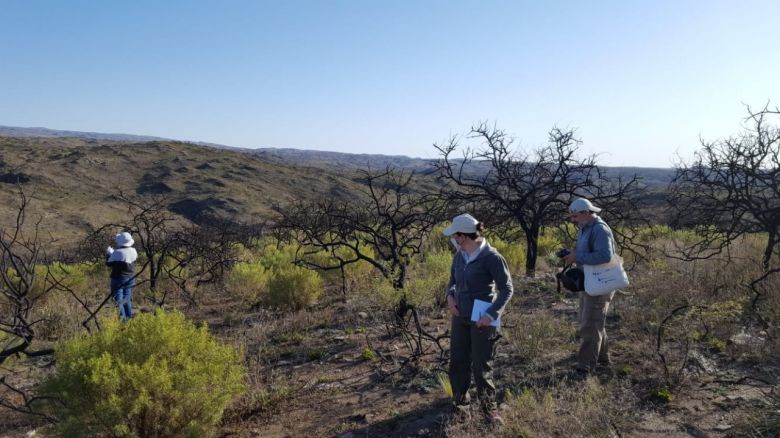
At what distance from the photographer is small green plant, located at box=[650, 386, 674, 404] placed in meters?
4.32

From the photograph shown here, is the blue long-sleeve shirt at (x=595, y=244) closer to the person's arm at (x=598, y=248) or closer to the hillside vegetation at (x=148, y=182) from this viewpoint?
the person's arm at (x=598, y=248)

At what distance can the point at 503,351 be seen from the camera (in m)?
5.81

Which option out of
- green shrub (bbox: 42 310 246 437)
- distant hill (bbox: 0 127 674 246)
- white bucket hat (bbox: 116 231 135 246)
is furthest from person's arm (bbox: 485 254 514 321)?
distant hill (bbox: 0 127 674 246)

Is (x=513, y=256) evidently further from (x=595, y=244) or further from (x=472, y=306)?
(x=472, y=306)

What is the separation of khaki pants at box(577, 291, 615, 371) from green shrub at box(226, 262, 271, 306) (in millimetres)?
6005

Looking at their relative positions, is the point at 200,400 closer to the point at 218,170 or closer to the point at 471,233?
the point at 471,233

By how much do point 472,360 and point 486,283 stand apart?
65cm

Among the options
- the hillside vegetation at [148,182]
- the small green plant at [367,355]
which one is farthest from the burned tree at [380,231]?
the hillside vegetation at [148,182]

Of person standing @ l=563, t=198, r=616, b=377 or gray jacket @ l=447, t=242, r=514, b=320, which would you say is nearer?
gray jacket @ l=447, t=242, r=514, b=320

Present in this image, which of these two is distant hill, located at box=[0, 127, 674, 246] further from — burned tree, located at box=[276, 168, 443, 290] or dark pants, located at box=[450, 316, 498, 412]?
dark pants, located at box=[450, 316, 498, 412]

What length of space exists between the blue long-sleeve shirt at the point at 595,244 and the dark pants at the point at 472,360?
130 cm

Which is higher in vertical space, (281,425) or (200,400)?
(200,400)

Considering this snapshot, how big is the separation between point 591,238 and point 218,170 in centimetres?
5458

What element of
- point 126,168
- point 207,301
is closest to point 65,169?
point 126,168
